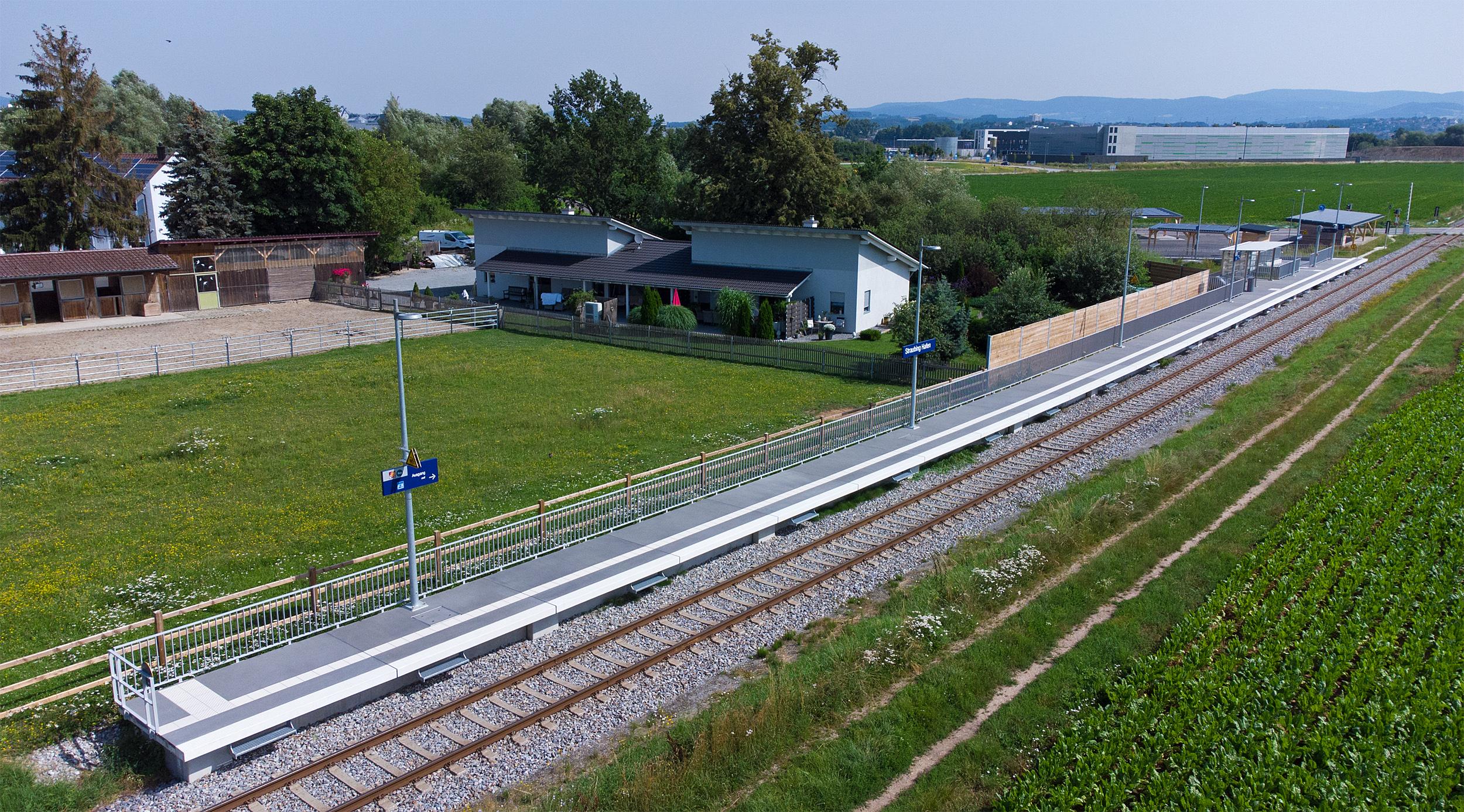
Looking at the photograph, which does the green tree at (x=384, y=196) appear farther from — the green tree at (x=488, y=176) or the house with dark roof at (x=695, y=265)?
the green tree at (x=488, y=176)

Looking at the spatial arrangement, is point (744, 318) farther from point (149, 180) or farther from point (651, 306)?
point (149, 180)

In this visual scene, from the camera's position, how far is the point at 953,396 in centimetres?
3284

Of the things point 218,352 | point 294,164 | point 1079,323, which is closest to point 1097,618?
point 1079,323

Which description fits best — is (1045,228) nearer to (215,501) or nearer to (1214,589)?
(1214,589)

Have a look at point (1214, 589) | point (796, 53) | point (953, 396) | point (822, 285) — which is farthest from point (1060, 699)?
point (796, 53)

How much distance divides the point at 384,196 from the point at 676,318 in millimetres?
30409

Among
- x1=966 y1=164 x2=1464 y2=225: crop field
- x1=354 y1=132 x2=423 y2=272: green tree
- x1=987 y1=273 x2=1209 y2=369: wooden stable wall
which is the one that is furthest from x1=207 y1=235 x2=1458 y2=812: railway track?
x1=966 y1=164 x2=1464 y2=225: crop field

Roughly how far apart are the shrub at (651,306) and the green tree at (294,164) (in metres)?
27.3

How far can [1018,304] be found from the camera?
3972 cm

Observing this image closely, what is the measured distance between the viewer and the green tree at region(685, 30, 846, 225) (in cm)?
6006

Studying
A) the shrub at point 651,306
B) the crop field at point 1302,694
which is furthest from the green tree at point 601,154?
the crop field at point 1302,694

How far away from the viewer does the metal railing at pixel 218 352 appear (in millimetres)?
36500

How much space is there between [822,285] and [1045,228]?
19760 millimetres

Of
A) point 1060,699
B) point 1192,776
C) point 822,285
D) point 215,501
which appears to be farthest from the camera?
point 822,285
